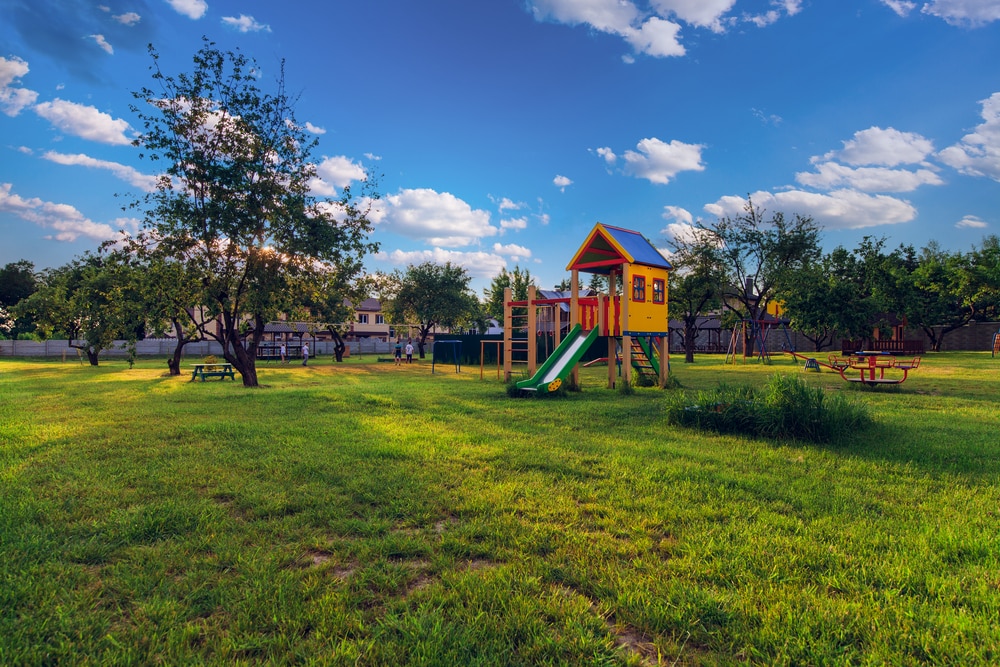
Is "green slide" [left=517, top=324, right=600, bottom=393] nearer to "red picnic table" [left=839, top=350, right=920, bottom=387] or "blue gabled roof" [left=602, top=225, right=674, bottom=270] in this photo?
"blue gabled roof" [left=602, top=225, right=674, bottom=270]

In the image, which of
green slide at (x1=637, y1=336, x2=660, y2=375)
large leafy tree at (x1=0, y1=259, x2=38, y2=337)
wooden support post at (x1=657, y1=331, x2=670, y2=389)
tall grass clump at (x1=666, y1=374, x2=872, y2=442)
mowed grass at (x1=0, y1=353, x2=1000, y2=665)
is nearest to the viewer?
mowed grass at (x1=0, y1=353, x2=1000, y2=665)

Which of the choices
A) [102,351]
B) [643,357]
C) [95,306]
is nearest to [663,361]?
[643,357]

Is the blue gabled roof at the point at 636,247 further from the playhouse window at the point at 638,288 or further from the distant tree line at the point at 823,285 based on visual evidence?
the distant tree line at the point at 823,285

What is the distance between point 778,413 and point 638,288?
7.67 metres

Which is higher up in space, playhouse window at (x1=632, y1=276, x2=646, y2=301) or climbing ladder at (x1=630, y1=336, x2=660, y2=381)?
playhouse window at (x1=632, y1=276, x2=646, y2=301)

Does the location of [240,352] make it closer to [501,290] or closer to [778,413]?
[778,413]

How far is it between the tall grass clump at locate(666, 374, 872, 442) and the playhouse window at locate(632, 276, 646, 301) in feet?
21.1

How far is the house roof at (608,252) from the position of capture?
13766 millimetres

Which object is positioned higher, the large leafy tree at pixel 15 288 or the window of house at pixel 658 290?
the large leafy tree at pixel 15 288

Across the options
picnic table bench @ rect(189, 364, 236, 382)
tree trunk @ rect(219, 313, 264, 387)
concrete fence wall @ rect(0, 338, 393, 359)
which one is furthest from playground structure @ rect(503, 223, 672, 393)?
concrete fence wall @ rect(0, 338, 393, 359)

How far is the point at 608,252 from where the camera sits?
14.4 metres

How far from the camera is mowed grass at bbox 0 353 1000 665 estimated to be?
7.58 feet

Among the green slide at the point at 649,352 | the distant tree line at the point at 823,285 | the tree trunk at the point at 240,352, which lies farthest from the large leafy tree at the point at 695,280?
the tree trunk at the point at 240,352

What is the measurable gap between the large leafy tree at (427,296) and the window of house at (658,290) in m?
24.7
